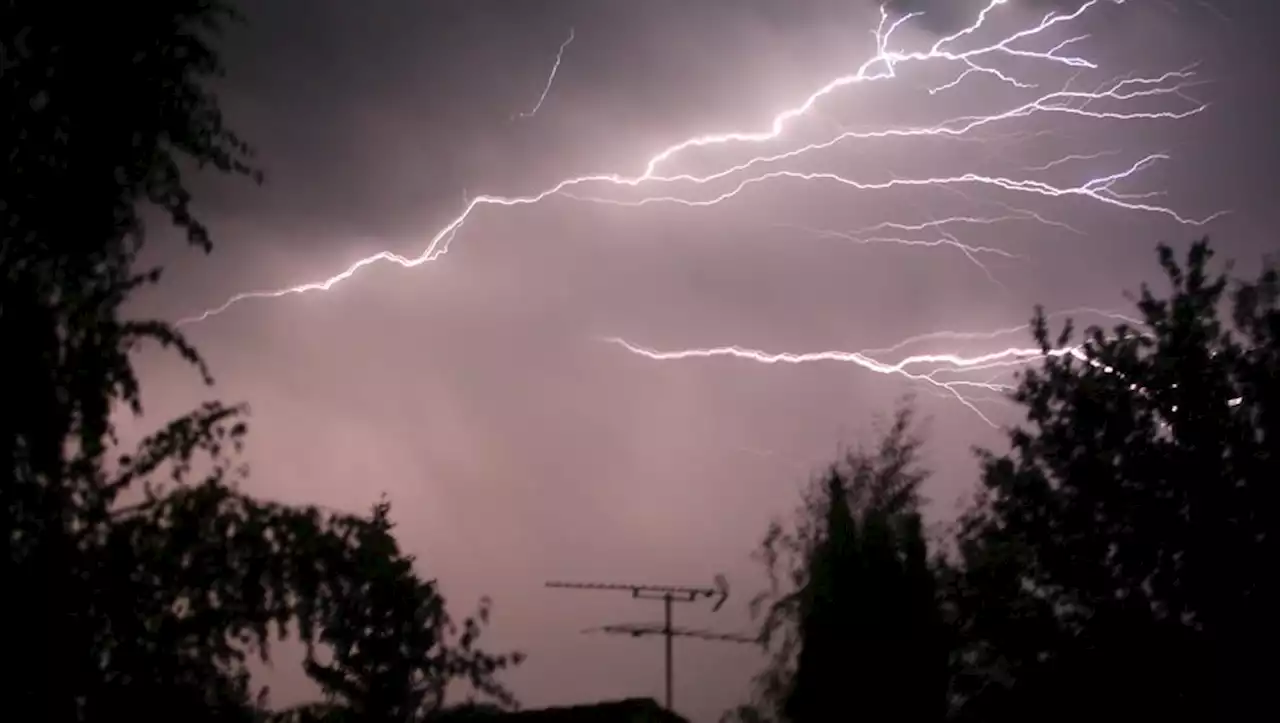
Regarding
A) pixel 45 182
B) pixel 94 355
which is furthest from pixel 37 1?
pixel 94 355

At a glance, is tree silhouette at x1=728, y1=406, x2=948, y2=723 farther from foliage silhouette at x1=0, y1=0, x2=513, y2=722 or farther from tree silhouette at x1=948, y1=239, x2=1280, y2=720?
Result: foliage silhouette at x1=0, y1=0, x2=513, y2=722

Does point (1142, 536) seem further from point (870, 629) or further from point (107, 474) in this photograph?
point (107, 474)

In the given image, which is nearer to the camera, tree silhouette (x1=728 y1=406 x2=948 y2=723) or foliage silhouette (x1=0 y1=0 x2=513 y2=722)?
foliage silhouette (x1=0 y1=0 x2=513 y2=722)

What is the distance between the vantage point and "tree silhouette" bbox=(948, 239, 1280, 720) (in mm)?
10570

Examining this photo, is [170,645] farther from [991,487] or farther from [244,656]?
[991,487]

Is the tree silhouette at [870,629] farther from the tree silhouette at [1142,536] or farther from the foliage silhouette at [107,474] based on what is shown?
the foliage silhouette at [107,474]

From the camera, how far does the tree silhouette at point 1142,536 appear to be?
34.7 ft

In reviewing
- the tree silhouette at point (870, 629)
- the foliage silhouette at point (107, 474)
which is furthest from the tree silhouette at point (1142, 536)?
the foliage silhouette at point (107, 474)

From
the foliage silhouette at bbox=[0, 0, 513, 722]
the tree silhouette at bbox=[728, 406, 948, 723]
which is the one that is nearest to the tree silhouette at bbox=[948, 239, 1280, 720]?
the tree silhouette at bbox=[728, 406, 948, 723]

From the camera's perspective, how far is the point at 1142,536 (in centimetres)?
1114

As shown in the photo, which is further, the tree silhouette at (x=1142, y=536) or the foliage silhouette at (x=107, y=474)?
the tree silhouette at (x=1142, y=536)

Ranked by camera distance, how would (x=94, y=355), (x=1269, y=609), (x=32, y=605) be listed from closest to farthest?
(x=32, y=605) → (x=94, y=355) → (x=1269, y=609)

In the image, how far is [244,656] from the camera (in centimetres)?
509

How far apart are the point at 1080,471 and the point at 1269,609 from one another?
211cm
